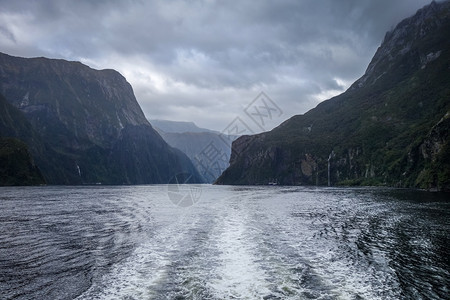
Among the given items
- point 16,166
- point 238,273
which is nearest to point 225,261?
point 238,273

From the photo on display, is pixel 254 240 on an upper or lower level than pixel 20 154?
lower

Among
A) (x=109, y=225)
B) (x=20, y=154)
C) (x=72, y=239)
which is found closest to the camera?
(x=72, y=239)

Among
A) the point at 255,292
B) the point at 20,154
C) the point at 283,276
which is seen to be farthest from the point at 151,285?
the point at 20,154

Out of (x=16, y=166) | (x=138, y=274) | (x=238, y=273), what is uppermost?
(x=16, y=166)

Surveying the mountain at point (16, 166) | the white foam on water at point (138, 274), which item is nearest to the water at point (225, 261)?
the white foam on water at point (138, 274)

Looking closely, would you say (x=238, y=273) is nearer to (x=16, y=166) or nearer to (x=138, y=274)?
(x=138, y=274)

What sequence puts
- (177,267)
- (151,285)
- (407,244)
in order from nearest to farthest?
(151,285)
(177,267)
(407,244)

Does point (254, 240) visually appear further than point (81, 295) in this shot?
Yes

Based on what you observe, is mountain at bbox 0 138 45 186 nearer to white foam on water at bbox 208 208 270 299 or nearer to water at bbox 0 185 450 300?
water at bbox 0 185 450 300

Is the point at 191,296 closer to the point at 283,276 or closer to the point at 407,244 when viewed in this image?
the point at 283,276

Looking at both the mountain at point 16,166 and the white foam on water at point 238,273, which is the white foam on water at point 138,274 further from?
the mountain at point 16,166

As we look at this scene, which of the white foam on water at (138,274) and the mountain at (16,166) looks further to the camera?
the mountain at (16,166)
